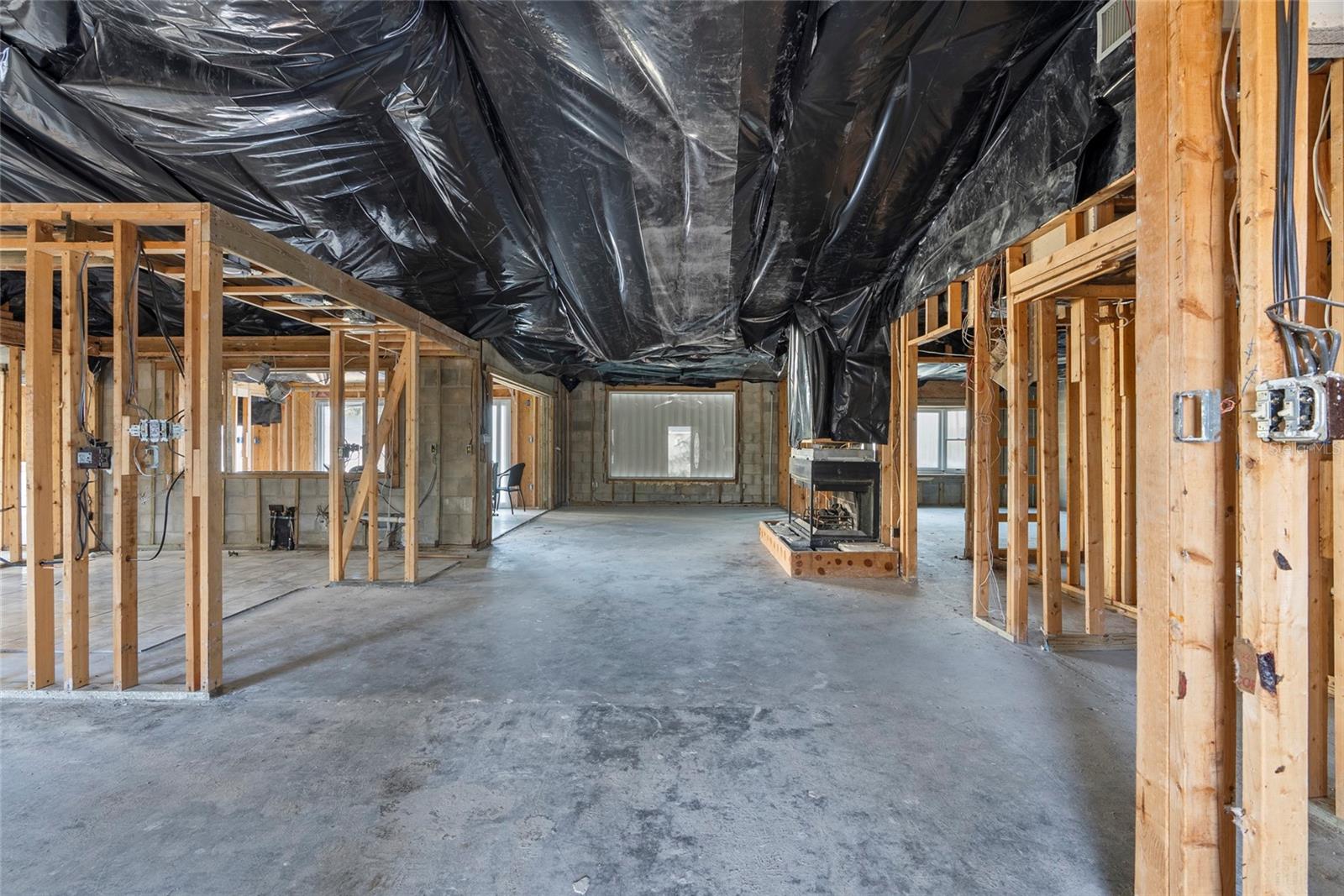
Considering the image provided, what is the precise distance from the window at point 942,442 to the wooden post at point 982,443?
7759 millimetres

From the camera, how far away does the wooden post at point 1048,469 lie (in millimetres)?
3375

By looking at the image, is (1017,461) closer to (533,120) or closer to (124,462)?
(533,120)

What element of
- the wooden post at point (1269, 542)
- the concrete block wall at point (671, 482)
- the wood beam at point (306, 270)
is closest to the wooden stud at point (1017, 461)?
the wooden post at point (1269, 542)

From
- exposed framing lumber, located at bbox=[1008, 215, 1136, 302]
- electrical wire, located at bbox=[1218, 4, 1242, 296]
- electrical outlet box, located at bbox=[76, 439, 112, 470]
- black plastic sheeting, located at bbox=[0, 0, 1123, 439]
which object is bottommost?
electrical outlet box, located at bbox=[76, 439, 112, 470]

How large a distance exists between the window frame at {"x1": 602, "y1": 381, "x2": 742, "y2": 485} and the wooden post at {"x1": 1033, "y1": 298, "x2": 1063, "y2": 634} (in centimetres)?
694

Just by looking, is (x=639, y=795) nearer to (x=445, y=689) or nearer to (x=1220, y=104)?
(x=445, y=689)

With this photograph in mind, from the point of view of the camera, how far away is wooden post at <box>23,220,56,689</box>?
262 centimetres

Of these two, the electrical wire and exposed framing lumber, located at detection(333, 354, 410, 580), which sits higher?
the electrical wire

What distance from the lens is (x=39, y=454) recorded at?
8.71ft

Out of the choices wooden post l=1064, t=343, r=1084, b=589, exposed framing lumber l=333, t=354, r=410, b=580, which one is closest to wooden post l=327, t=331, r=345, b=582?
exposed framing lumber l=333, t=354, r=410, b=580

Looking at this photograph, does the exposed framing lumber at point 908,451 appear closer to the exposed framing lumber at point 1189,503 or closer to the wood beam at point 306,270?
the exposed framing lumber at point 1189,503

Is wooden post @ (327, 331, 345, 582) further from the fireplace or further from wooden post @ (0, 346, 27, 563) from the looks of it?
the fireplace

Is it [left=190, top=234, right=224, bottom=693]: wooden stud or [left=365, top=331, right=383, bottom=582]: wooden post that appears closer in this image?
[left=190, top=234, right=224, bottom=693]: wooden stud

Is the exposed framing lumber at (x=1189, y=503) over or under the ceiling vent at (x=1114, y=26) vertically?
under
